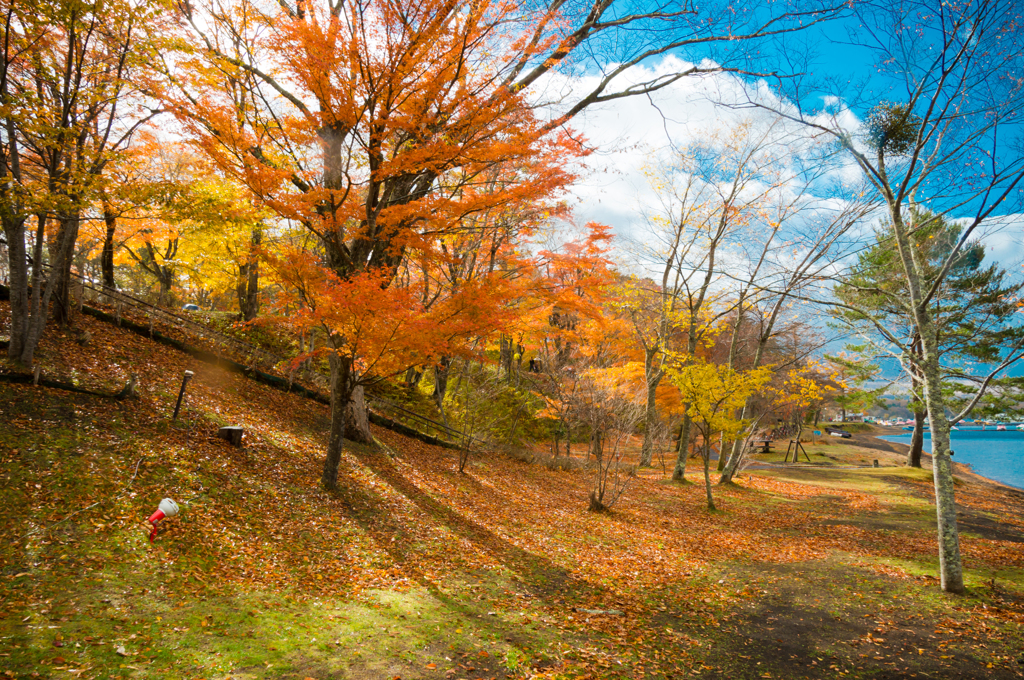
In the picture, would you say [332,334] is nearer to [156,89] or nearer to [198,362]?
[156,89]

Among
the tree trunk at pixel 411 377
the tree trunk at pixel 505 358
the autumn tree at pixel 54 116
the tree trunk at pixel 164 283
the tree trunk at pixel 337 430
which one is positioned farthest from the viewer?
the tree trunk at pixel 505 358

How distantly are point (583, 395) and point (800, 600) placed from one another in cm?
762

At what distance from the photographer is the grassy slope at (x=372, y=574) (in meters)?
4.20

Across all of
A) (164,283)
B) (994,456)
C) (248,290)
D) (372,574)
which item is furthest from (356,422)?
(994,456)

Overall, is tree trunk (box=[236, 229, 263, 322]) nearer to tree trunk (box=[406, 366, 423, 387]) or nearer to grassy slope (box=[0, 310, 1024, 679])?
grassy slope (box=[0, 310, 1024, 679])

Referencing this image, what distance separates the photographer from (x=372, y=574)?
6406 millimetres

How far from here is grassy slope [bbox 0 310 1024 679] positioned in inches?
165

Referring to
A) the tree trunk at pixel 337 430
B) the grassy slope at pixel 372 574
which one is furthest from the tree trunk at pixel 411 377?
the tree trunk at pixel 337 430

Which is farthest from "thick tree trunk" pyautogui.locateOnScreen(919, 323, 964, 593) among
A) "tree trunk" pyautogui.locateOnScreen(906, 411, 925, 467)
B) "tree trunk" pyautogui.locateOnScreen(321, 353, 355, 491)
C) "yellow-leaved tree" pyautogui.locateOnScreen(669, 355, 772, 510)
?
"tree trunk" pyautogui.locateOnScreen(906, 411, 925, 467)

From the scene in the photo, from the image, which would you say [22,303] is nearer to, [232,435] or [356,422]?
[232,435]

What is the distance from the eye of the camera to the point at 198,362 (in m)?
12.0

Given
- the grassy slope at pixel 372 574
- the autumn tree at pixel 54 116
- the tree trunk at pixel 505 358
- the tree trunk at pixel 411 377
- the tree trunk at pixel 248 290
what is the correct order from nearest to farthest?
the grassy slope at pixel 372 574 < the autumn tree at pixel 54 116 < the tree trunk at pixel 248 290 < the tree trunk at pixel 411 377 < the tree trunk at pixel 505 358

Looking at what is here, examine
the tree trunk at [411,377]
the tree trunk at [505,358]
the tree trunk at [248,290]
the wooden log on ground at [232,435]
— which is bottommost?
the wooden log on ground at [232,435]

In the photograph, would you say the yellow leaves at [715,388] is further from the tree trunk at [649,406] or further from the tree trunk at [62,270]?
the tree trunk at [62,270]
